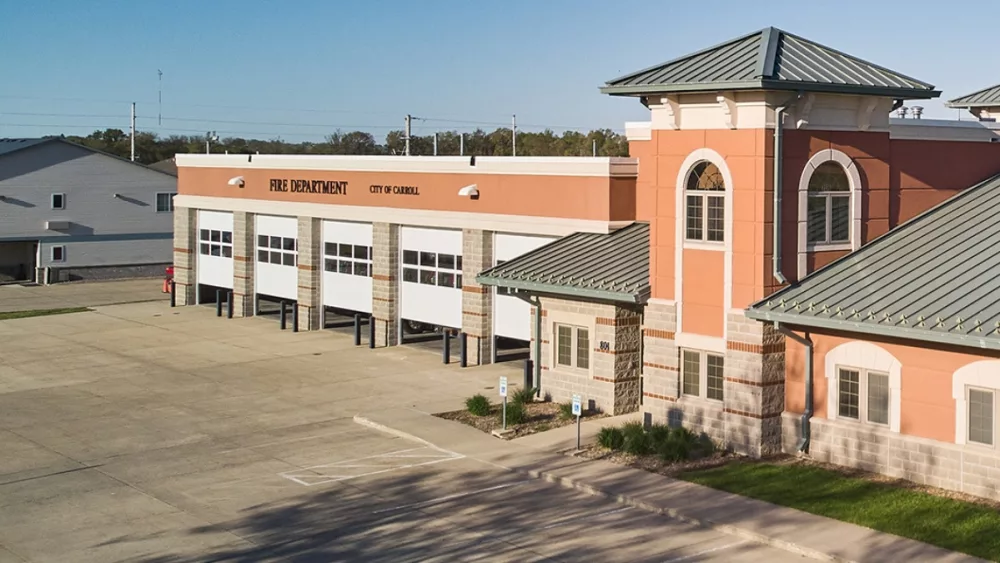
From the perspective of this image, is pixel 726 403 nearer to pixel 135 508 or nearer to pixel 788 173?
pixel 788 173

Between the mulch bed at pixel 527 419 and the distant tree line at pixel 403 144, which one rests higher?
the distant tree line at pixel 403 144

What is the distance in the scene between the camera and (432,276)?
35.0m

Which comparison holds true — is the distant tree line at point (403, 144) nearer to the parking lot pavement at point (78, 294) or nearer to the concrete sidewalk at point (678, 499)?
the parking lot pavement at point (78, 294)

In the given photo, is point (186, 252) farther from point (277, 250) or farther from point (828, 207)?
point (828, 207)

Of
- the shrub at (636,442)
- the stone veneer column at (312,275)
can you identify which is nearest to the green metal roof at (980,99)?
the shrub at (636,442)

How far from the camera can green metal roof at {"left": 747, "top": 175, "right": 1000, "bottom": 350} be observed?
18500 millimetres

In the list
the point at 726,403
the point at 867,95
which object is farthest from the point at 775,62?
the point at 726,403

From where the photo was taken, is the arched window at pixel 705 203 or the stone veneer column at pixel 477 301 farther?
the stone veneer column at pixel 477 301

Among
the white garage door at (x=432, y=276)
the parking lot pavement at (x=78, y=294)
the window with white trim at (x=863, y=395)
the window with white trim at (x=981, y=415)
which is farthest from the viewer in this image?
the parking lot pavement at (x=78, y=294)

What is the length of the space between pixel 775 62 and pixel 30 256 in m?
46.5

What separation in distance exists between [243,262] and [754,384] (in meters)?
25.8

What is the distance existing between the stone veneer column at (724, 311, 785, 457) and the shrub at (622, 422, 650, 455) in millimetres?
1590

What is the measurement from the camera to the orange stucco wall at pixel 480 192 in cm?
2906

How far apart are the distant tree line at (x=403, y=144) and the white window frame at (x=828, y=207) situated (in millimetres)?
38879
